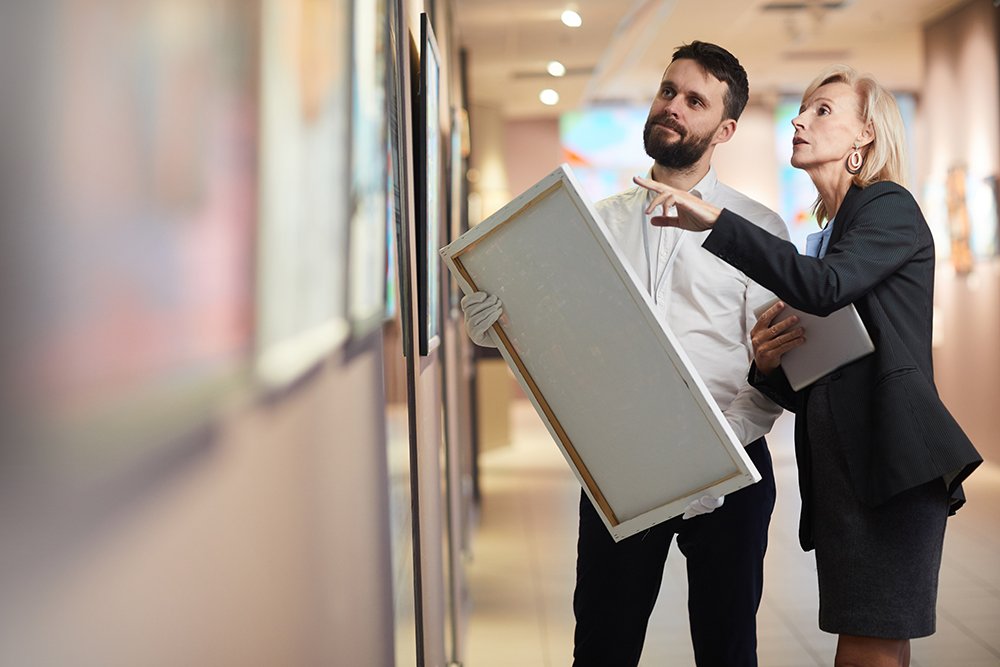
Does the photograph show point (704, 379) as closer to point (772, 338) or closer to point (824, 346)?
point (772, 338)

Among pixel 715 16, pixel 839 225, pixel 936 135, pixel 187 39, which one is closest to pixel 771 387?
pixel 839 225

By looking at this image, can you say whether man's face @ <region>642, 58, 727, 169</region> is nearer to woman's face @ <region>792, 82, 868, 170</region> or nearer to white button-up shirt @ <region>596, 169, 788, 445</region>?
white button-up shirt @ <region>596, 169, 788, 445</region>

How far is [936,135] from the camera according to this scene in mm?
9422

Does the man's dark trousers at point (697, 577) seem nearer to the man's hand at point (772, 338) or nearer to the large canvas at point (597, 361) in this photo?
the man's hand at point (772, 338)

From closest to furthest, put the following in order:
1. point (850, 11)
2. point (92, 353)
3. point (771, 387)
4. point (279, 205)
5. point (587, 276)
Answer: point (92, 353) → point (279, 205) → point (587, 276) → point (771, 387) → point (850, 11)

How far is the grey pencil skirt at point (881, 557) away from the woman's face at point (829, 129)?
1.53 ft

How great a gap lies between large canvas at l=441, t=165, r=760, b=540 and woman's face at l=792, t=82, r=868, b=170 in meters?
0.64

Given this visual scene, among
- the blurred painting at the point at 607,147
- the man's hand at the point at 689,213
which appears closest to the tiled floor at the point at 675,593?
the man's hand at the point at 689,213

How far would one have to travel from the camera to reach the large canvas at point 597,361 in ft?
5.67

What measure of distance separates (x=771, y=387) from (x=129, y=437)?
1865 mm

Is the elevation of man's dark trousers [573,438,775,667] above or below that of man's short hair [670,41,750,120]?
below

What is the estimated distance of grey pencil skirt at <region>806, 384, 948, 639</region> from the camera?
6.59ft

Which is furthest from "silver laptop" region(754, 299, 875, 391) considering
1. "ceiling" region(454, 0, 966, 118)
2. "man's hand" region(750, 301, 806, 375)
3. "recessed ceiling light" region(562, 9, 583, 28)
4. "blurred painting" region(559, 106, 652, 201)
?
"blurred painting" region(559, 106, 652, 201)

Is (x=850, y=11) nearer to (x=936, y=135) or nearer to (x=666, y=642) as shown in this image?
(x=936, y=135)
